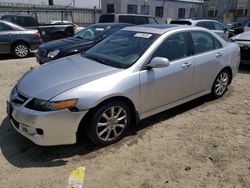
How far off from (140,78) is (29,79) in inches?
61.3

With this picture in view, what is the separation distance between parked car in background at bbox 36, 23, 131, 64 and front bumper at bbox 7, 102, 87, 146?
3.65 meters

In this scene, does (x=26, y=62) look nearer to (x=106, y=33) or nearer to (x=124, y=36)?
(x=106, y=33)

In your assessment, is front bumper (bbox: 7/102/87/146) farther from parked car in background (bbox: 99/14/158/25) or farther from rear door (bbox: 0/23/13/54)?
parked car in background (bbox: 99/14/158/25)

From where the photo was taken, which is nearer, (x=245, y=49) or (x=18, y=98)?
(x=18, y=98)

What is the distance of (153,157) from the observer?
3.06 m

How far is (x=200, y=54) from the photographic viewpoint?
4.11 m

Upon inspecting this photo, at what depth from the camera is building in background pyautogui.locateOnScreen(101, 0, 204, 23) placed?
27.2 meters

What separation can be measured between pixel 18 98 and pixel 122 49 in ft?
5.49

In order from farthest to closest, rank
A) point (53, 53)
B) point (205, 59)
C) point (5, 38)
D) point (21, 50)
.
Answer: point (21, 50), point (5, 38), point (53, 53), point (205, 59)

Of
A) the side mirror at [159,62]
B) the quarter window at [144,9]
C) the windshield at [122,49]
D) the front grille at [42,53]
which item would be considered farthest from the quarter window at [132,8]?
the side mirror at [159,62]

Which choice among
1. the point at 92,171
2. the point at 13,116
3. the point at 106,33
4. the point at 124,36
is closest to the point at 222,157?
the point at 92,171

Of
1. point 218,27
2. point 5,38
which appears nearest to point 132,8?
point 218,27

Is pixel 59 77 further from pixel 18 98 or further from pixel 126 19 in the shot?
pixel 126 19

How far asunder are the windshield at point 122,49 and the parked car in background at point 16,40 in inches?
226
